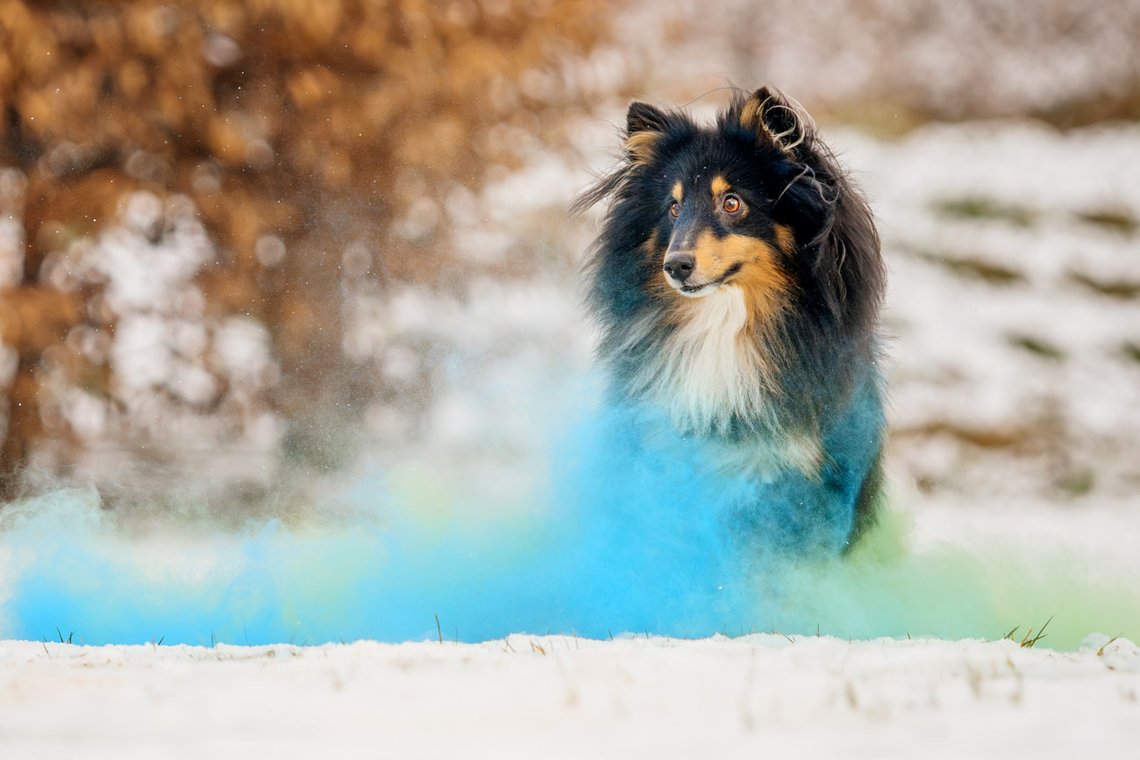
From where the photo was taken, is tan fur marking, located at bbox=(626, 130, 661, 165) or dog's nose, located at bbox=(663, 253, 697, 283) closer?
dog's nose, located at bbox=(663, 253, 697, 283)

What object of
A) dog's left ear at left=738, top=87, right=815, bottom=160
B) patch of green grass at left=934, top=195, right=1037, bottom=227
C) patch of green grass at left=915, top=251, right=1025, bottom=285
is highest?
patch of green grass at left=934, top=195, right=1037, bottom=227

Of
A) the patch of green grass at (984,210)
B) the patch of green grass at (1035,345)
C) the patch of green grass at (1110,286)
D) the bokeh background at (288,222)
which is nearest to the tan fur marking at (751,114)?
the bokeh background at (288,222)

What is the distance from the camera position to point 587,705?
6.65ft

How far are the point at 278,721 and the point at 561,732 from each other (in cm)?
54

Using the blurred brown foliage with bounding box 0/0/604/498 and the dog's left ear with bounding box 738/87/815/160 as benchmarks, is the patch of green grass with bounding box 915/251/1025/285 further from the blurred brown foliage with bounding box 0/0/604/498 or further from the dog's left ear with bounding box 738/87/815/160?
the dog's left ear with bounding box 738/87/815/160

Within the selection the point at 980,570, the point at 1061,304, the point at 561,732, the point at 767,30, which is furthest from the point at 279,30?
the point at 1061,304

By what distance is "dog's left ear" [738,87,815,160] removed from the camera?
320cm

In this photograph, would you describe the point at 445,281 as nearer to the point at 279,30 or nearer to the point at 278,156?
the point at 278,156

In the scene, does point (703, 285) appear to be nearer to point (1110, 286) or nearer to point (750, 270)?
point (750, 270)

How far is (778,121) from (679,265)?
0.60 meters

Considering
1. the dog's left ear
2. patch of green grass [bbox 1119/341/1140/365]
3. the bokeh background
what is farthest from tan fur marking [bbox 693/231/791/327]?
patch of green grass [bbox 1119/341/1140/365]

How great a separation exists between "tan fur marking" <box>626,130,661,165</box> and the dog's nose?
602 millimetres

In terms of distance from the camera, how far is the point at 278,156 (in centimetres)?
627

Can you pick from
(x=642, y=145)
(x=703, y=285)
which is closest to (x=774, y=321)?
(x=703, y=285)
